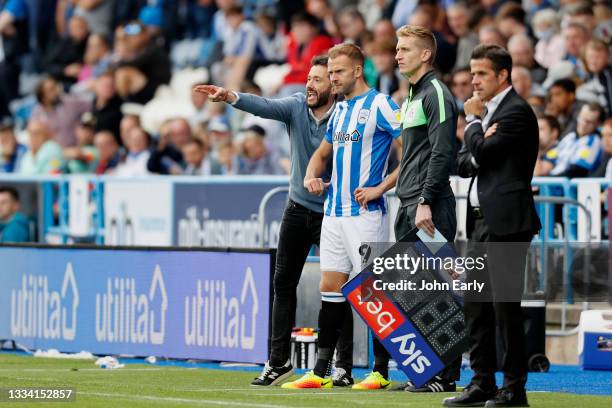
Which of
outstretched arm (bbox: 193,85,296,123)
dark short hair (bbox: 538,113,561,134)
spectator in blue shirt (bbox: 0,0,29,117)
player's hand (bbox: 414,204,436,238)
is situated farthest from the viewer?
spectator in blue shirt (bbox: 0,0,29,117)

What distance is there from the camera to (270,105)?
1088 centimetres

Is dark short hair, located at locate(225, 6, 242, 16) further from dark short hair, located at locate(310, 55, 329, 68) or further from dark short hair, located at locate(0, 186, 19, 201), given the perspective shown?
dark short hair, located at locate(310, 55, 329, 68)

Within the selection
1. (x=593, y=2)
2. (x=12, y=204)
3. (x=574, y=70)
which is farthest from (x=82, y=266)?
(x=593, y=2)

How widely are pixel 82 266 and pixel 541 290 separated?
428cm

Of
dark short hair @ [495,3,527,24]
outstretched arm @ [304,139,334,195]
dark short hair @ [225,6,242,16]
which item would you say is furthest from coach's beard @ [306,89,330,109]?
dark short hair @ [225,6,242,16]

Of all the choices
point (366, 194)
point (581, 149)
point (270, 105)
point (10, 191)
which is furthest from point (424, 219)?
point (10, 191)

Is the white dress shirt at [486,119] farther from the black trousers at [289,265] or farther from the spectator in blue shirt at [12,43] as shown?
the spectator in blue shirt at [12,43]

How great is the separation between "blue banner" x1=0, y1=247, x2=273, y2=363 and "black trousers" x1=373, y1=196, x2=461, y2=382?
263cm

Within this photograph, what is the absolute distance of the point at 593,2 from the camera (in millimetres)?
18047

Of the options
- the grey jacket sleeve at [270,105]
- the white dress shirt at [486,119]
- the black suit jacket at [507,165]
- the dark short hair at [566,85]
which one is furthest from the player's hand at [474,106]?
the dark short hair at [566,85]

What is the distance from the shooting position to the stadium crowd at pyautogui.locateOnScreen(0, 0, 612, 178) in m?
16.3

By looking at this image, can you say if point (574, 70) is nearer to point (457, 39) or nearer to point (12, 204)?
point (457, 39)

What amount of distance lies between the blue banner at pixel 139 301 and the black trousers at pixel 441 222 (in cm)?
263

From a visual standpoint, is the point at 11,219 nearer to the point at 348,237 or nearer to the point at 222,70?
the point at 222,70
